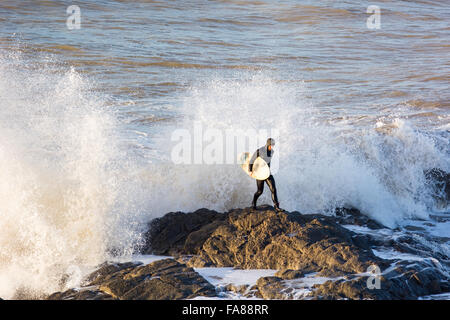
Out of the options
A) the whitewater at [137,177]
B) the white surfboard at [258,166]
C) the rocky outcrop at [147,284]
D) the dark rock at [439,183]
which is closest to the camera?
the rocky outcrop at [147,284]

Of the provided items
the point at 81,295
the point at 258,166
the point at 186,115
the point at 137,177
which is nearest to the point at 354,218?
the point at 258,166

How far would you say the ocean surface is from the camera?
8.10 meters

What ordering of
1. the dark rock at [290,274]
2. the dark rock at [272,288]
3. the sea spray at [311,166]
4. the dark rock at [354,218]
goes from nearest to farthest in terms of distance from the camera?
the dark rock at [272,288], the dark rock at [290,274], the dark rock at [354,218], the sea spray at [311,166]

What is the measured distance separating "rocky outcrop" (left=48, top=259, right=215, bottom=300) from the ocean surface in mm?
446

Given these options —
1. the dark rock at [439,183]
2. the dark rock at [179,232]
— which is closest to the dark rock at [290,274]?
the dark rock at [179,232]

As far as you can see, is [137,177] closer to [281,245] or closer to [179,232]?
[179,232]

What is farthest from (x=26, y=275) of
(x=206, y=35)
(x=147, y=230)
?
(x=206, y=35)

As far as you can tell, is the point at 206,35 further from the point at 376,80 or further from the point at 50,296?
the point at 50,296

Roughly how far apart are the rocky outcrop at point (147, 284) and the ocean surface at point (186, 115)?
45cm

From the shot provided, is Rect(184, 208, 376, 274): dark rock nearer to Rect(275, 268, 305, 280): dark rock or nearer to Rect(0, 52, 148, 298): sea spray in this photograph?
Rect(275, 268, 305, 280): dark rock

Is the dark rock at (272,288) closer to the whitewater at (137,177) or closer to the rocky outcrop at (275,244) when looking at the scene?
the rocky outcrop at (275,244)

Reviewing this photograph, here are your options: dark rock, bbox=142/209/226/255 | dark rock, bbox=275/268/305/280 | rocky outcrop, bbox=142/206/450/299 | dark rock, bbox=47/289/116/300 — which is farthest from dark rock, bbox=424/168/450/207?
dark rock, bbox=47/289/116/300

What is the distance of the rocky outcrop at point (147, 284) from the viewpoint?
5.76 metres
